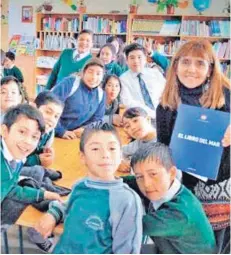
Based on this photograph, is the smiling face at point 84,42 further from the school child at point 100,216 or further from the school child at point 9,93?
the school child at point 100,216

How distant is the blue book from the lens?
1210 millimetres

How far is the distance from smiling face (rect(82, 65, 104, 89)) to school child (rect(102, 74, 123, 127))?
0.59 feet

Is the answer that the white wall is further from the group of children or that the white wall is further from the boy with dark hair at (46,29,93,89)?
the group of children

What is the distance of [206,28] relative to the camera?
182 inches

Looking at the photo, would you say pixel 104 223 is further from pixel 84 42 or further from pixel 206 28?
pixel 206 28

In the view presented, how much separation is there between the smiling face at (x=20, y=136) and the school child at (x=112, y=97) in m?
1.10

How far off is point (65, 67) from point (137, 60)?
0.72 meters

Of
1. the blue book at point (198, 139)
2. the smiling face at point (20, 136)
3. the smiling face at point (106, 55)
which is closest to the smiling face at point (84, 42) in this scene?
the smiling face at point (106, 55)

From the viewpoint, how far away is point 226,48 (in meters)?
4.42

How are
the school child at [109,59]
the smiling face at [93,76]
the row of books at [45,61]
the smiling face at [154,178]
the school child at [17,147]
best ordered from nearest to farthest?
the smiling face at [154,178] → the school child at [17,147] → the smiling face at [93,76] → the school child at [109,59] → the row of books at [45,61]

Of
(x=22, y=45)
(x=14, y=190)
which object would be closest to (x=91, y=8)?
(x=22, y=45)

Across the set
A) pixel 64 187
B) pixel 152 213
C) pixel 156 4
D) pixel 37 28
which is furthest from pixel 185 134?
pixel 37 28

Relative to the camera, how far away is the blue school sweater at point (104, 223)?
104 centimetres

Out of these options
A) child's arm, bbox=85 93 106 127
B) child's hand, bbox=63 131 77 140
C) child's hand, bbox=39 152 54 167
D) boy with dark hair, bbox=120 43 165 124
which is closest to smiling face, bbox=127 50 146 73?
boy with dark hair, bbox=120 43 165 124
